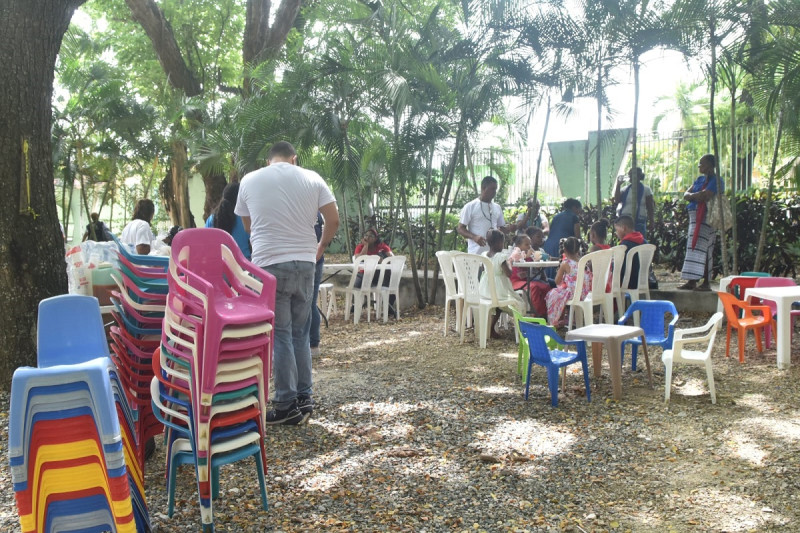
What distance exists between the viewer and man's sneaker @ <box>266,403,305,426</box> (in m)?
4.64

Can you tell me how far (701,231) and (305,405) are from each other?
6.26 meters

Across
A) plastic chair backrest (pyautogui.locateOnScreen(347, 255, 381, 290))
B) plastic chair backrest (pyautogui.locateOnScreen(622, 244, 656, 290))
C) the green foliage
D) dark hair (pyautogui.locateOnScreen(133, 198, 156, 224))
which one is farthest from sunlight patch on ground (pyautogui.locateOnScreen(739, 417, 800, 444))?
dark hair (pyautogui.locateOnScreen(133, 198, 156, 224))

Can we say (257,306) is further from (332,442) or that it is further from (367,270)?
(367,270)

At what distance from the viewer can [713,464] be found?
395cm

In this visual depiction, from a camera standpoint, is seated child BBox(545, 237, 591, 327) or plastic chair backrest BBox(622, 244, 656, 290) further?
plastic chair backrest BBox(622, 244, 656, 290)

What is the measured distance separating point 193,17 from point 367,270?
1158cm

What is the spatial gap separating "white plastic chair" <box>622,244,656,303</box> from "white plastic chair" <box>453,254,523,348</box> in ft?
4.93

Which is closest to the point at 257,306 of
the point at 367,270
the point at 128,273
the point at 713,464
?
the point at 128,273

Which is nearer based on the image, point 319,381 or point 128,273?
point 128,273

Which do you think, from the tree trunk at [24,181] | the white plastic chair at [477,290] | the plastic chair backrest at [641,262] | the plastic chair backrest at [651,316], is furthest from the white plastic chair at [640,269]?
the tree trunk at [24,181]

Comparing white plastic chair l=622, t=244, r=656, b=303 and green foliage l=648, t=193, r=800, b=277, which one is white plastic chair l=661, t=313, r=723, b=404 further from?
green foliage l=648, t=193, r=800, b=277

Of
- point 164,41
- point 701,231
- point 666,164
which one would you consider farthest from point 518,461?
point 164,41

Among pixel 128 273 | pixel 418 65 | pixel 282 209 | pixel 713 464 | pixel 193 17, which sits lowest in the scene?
pixel 713 464

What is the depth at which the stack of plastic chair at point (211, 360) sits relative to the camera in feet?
9.99
